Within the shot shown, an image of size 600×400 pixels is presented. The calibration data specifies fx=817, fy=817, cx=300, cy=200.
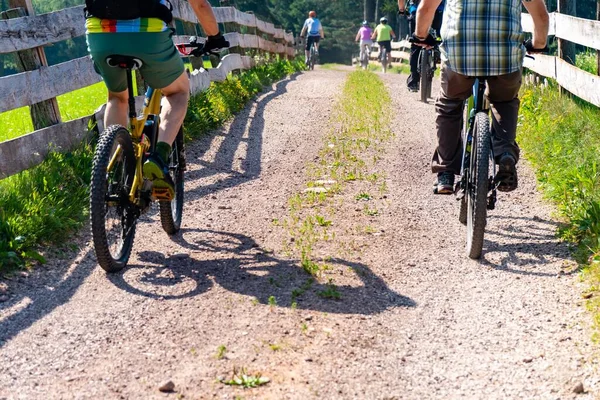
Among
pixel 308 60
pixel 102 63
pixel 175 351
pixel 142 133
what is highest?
pixel 102 63

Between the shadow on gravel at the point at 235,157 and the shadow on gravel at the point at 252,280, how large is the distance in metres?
1.72

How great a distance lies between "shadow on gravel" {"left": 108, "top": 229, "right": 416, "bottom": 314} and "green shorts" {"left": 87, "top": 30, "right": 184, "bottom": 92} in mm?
1092

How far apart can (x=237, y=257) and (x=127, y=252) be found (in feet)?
2.24

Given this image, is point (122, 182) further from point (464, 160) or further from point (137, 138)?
point (464, 160)

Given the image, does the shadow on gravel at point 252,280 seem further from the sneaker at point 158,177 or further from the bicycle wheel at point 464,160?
the bicycle wheel at point 464,160

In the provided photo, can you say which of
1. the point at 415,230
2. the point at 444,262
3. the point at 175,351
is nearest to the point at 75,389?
the point at 175,351

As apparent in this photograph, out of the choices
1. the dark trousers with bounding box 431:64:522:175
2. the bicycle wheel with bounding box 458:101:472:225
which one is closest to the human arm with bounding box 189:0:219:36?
the dark trousers with bounding box 431:64:522:175

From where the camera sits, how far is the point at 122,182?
15.3ft

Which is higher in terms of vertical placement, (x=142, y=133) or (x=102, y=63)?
(x=102, y=63)

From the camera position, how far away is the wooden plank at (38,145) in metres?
5.89

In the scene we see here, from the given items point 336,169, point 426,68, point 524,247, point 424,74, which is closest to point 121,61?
point 524,247

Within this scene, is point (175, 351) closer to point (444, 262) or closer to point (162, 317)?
point (162, 317)

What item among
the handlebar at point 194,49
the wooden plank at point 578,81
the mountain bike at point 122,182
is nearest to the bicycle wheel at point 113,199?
the mountain bike at point 122,182

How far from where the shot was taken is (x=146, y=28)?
15.2 feet
